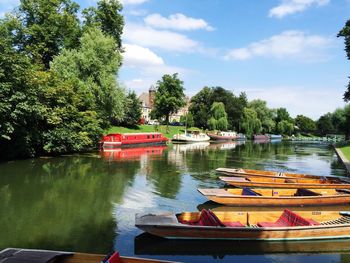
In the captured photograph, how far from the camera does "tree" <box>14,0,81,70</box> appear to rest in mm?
42719

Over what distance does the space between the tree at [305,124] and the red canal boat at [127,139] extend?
347ft

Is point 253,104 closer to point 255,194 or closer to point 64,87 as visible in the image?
point 64,87

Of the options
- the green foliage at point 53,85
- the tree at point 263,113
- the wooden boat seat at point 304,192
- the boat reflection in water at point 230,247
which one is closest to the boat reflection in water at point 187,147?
the green foliage at point 53,85

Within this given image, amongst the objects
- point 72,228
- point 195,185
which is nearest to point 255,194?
point 195,185

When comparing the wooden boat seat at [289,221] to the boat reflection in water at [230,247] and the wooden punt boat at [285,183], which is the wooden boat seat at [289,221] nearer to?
the boat reflection in water at [230,247]

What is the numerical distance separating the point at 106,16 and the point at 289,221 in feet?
151

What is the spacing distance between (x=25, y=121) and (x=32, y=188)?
10.7 meters

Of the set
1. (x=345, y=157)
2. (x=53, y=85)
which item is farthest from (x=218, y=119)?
(x=53, y=85)

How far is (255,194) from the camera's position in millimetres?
15758

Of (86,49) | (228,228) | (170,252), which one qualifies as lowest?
(170,252)

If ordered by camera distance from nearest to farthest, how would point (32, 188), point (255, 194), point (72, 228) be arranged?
point (72, 228), point (255, 194), point (32, 188)

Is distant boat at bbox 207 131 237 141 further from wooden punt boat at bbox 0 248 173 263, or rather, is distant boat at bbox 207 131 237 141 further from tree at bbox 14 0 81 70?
wooden punt boat at bbox 0 248 173 263

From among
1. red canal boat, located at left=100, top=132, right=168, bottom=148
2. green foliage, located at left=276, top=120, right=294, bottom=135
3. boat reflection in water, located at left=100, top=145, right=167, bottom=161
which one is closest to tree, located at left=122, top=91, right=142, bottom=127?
red canal boat, located at left=100, top=132, right=168, bottom=148

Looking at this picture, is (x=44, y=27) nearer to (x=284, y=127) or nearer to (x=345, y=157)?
(x=345, y=157)
